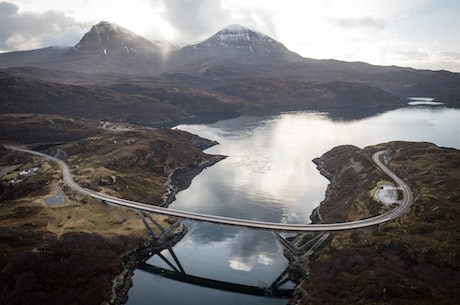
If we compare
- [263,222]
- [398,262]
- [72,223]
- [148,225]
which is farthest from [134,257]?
[398,262]

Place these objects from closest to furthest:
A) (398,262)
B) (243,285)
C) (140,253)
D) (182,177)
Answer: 1. (398,262)
2. (243,285)
3. (140,253)
4. (182,177)

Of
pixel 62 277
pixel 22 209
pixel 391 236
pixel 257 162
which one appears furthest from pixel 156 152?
pixel 391 236

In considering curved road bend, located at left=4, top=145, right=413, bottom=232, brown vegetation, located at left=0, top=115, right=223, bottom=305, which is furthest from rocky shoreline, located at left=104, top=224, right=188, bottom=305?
curved road bend, located at left=4, top=145, right=413, bottom=232

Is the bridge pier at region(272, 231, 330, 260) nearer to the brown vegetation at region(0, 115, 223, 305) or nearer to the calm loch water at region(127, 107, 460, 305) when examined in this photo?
the calm loch water at region(127, 107, 460, 305)

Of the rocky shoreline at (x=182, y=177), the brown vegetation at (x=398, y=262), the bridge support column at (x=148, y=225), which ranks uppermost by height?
the brown vegetation at (x=398, y=262)

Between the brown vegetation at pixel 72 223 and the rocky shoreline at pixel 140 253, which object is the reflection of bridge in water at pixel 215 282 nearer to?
the rocky shoreline at pixel 140 253

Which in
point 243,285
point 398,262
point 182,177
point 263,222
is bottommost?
point 182,177

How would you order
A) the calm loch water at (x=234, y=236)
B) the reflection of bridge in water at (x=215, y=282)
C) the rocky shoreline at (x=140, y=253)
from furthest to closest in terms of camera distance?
the calm loch water at (x=234, y=236), the reflection of bridge in water at (x=215, y=282), the rocky shoreline at (x=140, y=253)

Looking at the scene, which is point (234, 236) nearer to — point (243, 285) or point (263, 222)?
point (263, 222)

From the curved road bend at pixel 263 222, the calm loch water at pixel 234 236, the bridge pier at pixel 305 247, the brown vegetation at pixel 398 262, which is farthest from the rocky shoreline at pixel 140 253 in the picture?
the brown vegetation at pixel 398 262
